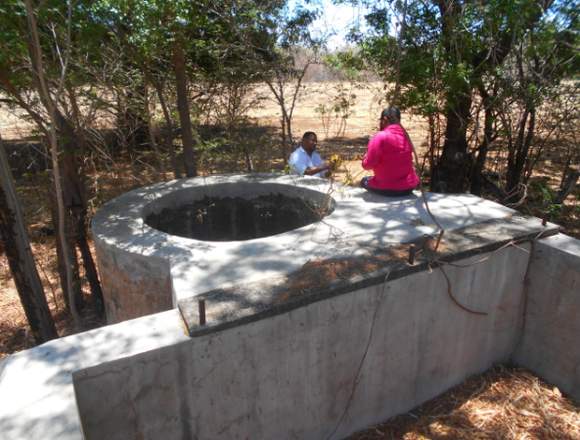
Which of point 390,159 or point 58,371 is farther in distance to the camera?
point 390,159

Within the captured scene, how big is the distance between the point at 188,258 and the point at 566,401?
3.36 meters

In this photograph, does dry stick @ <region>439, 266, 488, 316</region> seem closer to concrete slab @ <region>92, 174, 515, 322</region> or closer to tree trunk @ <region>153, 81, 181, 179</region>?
concrete slab @ <region>92, 174, 515, 322</region>

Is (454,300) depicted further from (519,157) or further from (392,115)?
(519,157)

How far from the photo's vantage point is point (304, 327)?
2916 millimetres

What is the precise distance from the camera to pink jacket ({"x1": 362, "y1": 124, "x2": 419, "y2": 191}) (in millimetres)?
4363

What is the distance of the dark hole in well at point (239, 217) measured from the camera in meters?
5.10

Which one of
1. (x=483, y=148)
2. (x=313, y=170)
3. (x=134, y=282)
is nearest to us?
(x=134, y=282)

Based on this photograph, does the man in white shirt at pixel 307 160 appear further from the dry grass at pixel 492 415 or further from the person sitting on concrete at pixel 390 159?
the dry grass at pixel 492 415

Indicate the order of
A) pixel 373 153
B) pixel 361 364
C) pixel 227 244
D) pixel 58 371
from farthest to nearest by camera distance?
pixel 373 153 → pixel 227 244 → pixel 361 364 → pixel 58 371

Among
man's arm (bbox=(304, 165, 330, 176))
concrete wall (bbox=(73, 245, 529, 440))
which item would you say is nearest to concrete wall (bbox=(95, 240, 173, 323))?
concrete wall (bbox=(73, 245, 529, 440))

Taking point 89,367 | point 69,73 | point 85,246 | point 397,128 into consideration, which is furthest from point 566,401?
point 69,73

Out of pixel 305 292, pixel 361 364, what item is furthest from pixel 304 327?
pixel 361 364

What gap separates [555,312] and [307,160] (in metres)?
3.34

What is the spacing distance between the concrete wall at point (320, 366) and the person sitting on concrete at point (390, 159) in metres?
1.25
